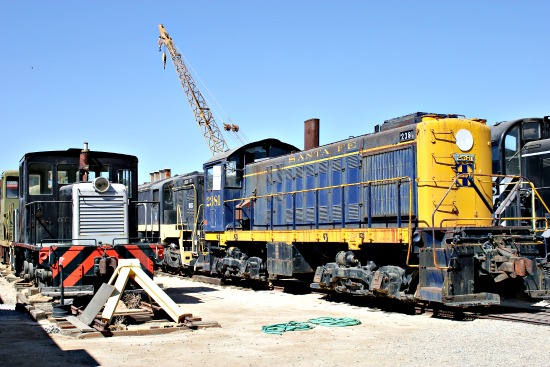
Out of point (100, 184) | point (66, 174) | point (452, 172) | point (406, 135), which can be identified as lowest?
point (100, 184)

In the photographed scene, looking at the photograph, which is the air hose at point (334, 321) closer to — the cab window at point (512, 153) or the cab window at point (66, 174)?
the cab window at point (66, 174)

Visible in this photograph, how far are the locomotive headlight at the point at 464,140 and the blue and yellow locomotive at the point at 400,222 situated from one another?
0.9 inches

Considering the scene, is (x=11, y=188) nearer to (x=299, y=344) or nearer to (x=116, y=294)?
(x=116, y=294)

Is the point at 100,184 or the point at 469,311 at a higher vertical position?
the point at 100,184

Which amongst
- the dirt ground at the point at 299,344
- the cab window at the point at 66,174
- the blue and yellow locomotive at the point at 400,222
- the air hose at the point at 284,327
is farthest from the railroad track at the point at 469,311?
the cab window at the point at 66,174

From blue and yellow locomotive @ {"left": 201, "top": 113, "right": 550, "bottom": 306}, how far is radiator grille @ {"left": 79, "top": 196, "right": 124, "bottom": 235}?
4.09 meters

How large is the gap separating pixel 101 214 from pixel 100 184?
0.60 metres

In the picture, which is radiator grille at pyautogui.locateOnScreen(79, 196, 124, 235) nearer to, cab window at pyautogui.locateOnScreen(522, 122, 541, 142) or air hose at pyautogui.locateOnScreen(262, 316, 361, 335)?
air hose at pyautogui.locateOnScreen(262, 316, 361, 335)

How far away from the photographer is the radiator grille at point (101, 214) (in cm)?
1249

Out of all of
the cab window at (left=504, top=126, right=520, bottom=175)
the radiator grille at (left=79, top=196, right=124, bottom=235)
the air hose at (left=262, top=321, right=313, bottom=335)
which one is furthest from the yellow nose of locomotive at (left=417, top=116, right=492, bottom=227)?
the radiator grille at (left=79, top=196, right=124, bottom=235)

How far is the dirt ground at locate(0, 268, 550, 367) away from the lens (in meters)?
7.51

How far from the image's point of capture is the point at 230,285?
1816 centimetres

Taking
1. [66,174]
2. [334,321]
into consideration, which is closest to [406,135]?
[334,321]

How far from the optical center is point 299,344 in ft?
28.3
